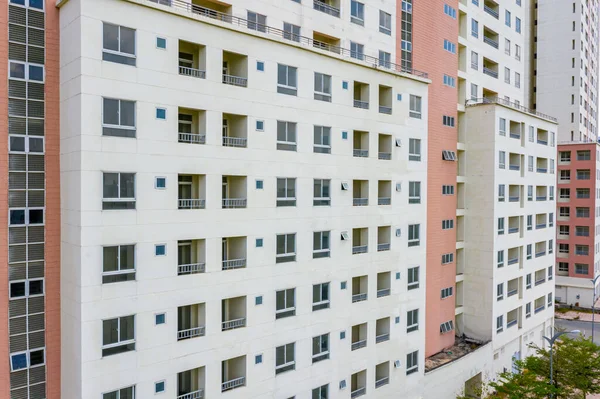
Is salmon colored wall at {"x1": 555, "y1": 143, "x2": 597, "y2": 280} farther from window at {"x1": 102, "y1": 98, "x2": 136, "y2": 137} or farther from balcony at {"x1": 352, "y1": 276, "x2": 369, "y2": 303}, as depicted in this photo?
window at {"x1": 102, "y1": 98, "x2": 136, "y2": 137}

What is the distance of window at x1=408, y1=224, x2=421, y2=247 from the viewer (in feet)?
100

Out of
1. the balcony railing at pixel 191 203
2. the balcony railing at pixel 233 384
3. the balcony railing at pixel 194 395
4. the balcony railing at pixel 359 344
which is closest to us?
the balcony railing at pixel 194 395

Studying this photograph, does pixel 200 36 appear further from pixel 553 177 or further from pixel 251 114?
pixel 553 177

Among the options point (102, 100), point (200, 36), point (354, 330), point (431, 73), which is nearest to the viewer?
point (102, 100)

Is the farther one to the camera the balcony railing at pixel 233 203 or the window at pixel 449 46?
the window at pixel 449 46

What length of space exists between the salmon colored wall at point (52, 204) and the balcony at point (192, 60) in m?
5.05

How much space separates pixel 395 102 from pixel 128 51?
16.9 metres

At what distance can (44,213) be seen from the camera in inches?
734

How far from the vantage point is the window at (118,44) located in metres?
18.0

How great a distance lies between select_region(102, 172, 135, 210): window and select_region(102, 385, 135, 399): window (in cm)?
732

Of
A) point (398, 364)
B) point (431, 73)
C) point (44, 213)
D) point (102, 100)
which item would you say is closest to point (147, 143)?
point (102, 100)

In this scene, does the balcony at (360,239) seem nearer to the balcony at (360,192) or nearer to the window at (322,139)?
Result: the balcony at (360,192)

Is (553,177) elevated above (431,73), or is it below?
below

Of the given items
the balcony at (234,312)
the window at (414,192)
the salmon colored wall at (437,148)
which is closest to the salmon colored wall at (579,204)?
the salmon colored wall at (437,148)
